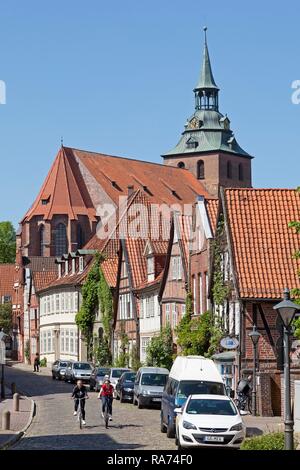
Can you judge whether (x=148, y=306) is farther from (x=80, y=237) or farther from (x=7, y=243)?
(x=7, y=243)

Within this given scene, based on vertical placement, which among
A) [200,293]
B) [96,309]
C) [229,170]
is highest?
[229,170]

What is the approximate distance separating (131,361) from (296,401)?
31.9m

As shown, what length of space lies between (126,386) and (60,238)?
77400mm

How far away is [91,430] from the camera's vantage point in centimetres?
2955

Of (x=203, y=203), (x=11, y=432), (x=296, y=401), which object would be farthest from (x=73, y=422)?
(x=203, y=203)

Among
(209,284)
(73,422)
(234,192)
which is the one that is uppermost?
(234,192)

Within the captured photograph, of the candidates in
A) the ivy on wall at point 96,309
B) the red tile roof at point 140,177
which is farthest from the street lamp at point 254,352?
the red tile roof at point 140,177

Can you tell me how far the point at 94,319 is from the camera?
71.8 metres

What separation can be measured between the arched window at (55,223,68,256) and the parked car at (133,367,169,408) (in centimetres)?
7978

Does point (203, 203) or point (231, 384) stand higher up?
point (203, 203)

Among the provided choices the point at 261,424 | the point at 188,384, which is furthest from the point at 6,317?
the point at 188,384

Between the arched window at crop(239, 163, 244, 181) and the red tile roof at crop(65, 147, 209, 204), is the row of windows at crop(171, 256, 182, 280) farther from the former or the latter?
the arched window at crop(239, 163, 244, 181)

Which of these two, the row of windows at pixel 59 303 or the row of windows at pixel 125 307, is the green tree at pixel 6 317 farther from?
the row of windows at pixel 125 307
